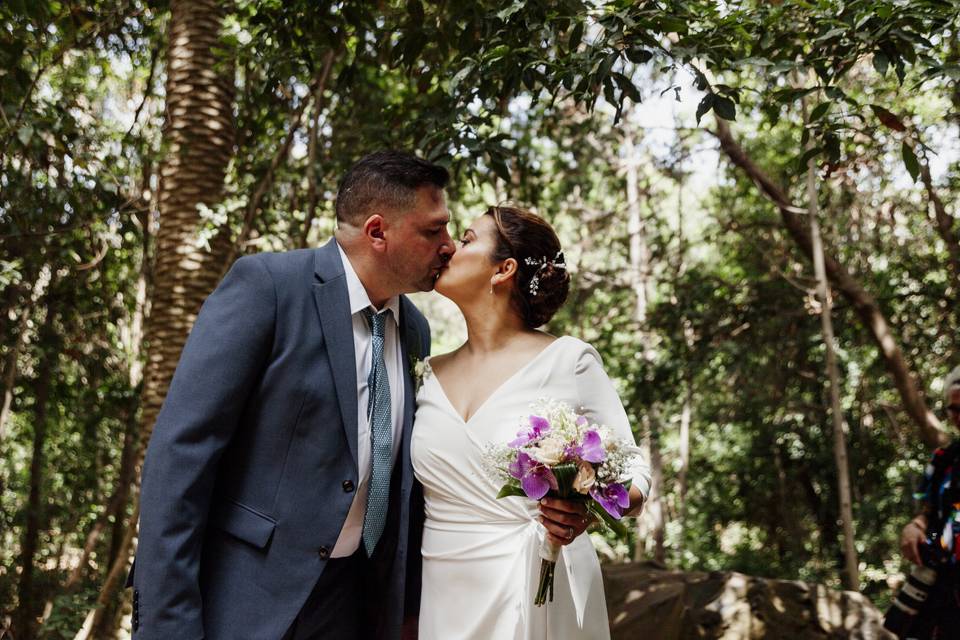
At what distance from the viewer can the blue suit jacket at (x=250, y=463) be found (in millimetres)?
2338

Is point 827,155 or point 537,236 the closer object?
point 537,236

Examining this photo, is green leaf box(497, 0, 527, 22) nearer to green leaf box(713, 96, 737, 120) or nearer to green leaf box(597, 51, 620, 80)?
green leaf box(597, 51, 620, 80)

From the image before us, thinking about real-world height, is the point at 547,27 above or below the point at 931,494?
above

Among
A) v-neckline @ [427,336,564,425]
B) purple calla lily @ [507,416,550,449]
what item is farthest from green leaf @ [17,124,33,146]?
purple calla lily @ [507,416,550,449]

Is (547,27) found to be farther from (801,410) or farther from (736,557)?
(736,557)

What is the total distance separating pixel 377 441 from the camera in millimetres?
2699

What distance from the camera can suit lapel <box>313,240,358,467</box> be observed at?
8.44 ft

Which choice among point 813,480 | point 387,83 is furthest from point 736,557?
point 387,83

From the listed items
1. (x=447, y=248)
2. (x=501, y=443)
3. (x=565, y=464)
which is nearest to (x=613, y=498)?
(x=565, y=464)

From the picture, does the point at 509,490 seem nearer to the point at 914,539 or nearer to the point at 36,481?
the point at 914,539

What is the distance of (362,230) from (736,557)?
11350 millimetres

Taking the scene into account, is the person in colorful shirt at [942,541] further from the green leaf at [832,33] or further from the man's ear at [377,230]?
the man's ear at [377,230]

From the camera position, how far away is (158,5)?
5.11 m

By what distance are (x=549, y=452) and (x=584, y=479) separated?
0.41ft
